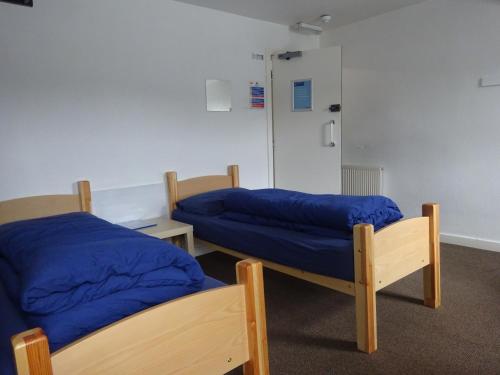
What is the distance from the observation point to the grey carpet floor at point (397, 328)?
1873mm

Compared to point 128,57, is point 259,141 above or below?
below

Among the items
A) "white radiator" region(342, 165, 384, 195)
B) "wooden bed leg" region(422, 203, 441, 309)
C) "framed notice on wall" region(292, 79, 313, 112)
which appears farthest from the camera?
"white radiator" region(342, 165, 384, 195)

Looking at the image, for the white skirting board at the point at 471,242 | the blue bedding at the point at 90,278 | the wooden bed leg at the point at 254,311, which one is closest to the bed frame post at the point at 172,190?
the blue bedding at the point at 90,278

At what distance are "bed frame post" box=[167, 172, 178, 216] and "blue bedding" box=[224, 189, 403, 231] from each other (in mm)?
799

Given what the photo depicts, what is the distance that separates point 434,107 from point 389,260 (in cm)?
223

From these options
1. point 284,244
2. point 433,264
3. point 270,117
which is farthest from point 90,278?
point 270,117

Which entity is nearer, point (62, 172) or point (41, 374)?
point (41, 374)

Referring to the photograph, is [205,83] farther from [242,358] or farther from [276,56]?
[242,358]

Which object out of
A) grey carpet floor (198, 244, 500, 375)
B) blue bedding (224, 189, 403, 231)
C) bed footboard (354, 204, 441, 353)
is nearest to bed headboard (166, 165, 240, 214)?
blue bedding (224, 189, 403, 231)

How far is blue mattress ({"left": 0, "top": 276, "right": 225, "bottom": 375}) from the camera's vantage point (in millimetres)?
1144

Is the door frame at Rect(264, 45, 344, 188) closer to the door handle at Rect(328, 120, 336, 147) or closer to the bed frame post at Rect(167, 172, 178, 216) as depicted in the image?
the door handle at Rect(328, 120, 336, 147)

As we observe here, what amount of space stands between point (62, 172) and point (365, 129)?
3105mm

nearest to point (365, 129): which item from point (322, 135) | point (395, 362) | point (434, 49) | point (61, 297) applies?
point (322, 135)

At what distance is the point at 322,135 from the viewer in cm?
399
